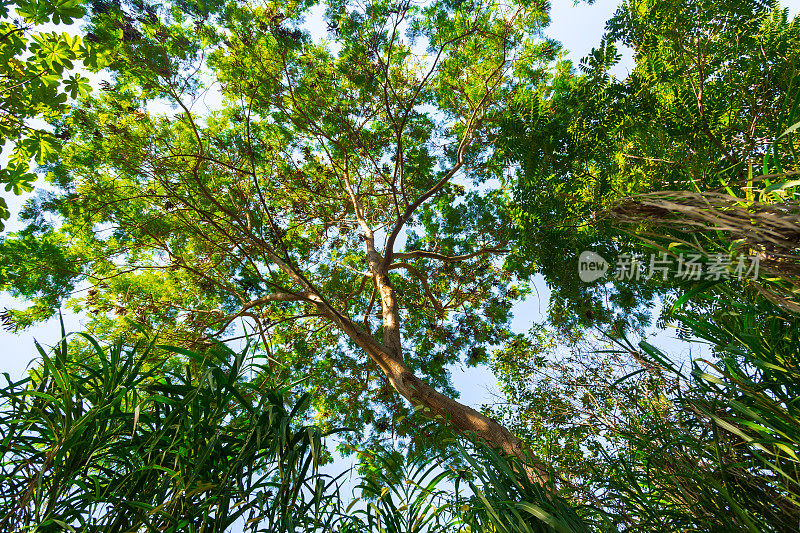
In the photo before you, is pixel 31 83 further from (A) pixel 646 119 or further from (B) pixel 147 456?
(A) pixel 646 119

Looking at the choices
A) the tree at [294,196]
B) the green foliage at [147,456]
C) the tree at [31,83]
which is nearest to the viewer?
the green foliage at [147,456]

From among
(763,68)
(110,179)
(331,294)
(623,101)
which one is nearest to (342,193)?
(331,294)

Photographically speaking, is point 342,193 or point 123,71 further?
point 342,193

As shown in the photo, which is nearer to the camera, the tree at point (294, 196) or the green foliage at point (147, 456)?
the green foliage at point (147, 456)

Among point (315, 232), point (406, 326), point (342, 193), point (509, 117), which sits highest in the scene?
point (342, 193)

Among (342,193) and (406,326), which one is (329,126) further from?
(406,326)

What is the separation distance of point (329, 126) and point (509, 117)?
3687mm

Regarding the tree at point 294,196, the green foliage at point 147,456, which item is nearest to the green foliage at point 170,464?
the green foliage at point 147,456

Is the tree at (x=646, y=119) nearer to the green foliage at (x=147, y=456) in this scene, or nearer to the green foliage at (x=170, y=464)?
the green foliage at (x=170, y=464)

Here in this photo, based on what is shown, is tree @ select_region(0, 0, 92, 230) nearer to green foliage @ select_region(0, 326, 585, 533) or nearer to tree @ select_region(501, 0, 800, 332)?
green foliage @ select_region(0, 326, 585, 533)

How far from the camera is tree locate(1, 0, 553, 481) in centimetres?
437

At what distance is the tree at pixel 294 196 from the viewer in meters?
4.37

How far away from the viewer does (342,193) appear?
24.4 ft

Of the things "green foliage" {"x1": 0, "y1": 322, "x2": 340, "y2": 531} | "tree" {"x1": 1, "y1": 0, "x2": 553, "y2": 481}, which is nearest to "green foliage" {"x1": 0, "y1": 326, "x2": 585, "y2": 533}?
"green foliage" {"x1": 0, "y1": 322, "x2": 340, "y2": 531}
